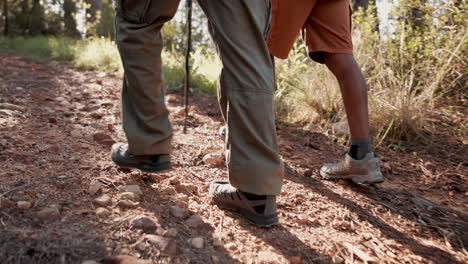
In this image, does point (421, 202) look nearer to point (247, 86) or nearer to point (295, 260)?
point (295, 260)

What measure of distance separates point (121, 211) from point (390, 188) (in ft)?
4.98

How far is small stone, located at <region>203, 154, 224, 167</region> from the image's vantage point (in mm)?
2107

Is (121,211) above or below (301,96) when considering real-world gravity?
below

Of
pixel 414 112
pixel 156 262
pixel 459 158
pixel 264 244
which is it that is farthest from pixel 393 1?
pixel 156 262

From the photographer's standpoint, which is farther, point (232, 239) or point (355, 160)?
point (355, 160)

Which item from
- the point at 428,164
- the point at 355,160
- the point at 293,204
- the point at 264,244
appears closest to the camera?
the point at 264,244

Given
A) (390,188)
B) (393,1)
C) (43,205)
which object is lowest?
(390,188)

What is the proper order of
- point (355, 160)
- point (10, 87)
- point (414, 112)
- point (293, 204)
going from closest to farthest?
point (293, 204)
point (355, 160)
point (414, 112)
point (10, 87)

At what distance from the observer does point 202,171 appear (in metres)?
2.01

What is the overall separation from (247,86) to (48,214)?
812 millimetres

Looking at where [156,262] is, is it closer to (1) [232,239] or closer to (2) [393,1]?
(1) [232,239]

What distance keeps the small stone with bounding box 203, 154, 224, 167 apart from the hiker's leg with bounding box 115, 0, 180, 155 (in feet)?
1.80

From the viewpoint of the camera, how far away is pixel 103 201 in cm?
140

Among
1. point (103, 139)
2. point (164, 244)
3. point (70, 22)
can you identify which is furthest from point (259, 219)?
point (70, 22)
